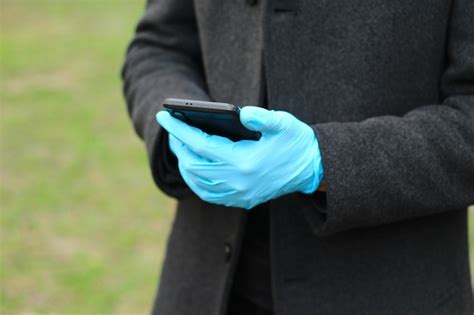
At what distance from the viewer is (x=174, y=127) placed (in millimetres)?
1311

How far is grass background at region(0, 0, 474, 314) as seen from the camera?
3.78m

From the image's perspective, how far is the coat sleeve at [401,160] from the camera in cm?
125

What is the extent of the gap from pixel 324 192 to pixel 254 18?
0.38 m

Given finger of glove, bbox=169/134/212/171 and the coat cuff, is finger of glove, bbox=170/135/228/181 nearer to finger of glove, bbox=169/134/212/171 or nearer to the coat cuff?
finger of glove, bbox=169/134/212/171

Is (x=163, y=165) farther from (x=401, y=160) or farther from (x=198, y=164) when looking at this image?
(x=401, y=160)

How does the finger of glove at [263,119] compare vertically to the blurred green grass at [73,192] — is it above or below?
above

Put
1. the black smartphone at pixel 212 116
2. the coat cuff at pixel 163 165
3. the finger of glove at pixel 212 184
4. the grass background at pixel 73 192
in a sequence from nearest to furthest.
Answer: the black smartphone at pixel 212 116
the finger of glove at pixel 212 184
the coat cuff at pixel 163 165
the grass background at pixel 73 192

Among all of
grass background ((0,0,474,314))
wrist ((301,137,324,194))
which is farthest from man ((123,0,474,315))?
grass background ((0,0,474,314))

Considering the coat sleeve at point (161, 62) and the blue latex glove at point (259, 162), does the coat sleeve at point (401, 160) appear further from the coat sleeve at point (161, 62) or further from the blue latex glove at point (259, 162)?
the coat sleeve at point (161, 62)

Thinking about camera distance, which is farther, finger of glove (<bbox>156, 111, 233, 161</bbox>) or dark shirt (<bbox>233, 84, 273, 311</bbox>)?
dark shirt (<bbox>233, 84, 273, 311</bbox>)

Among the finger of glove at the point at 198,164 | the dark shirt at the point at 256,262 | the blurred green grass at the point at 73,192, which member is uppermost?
the finger of glove at the point at 198,164

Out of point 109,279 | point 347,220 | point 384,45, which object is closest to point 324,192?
point 347,220

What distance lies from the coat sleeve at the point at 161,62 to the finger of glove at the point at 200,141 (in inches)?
8.5

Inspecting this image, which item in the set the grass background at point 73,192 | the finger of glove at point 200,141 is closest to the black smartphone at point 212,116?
the finger of glove at point 200,141
